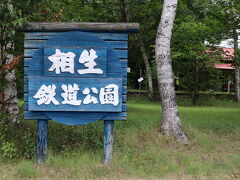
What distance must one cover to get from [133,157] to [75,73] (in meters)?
2.06

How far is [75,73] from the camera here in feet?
20.7

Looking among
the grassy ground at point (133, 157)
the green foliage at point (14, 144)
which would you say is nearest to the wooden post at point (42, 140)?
the grassy ground at point (133, 157)

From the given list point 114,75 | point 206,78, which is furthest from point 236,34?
point 206,78

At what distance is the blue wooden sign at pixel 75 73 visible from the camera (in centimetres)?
626

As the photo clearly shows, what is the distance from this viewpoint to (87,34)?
6.39m

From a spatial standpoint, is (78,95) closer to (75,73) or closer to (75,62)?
(75,73)

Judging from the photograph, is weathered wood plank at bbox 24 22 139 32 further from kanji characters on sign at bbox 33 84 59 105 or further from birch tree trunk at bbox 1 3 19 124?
birch tree trunk at bbox 1 3 19 124

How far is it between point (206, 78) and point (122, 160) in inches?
702

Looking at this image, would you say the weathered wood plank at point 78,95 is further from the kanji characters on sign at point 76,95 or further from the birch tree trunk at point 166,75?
the birch tree trunk at point 166,75

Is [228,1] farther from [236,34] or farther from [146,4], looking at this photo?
[146,4]

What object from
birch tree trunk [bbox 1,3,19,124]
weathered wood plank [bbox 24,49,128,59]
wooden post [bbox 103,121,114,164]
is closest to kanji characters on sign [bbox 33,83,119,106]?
wooden post [bbox 103,121,114,164]

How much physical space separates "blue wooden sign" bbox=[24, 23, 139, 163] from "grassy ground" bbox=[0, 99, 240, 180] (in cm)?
43

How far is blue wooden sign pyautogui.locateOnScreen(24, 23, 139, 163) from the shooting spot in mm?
6258

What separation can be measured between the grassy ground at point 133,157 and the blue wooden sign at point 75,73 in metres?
0.43
